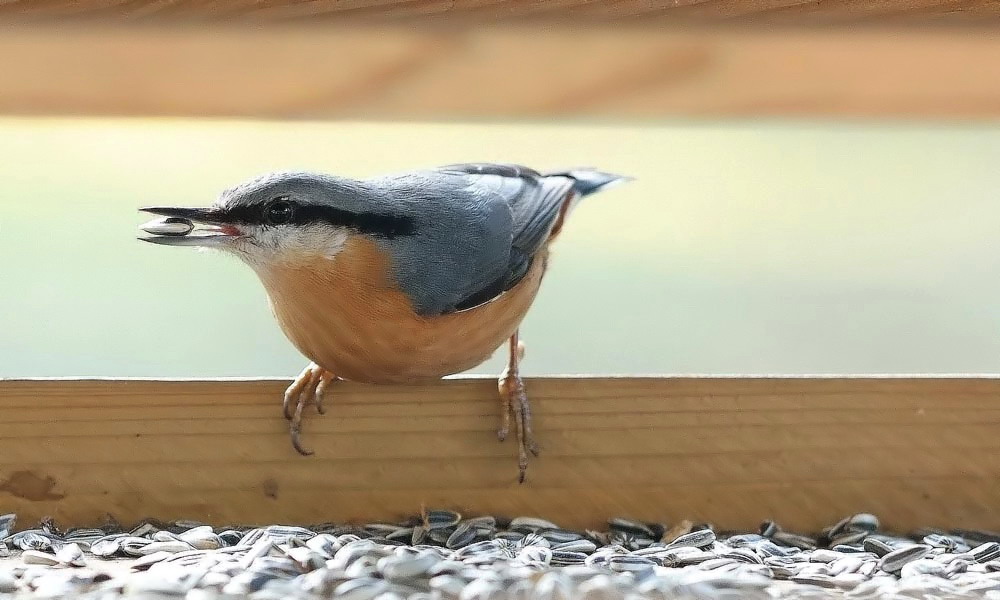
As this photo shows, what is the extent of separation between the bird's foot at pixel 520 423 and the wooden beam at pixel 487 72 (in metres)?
0.52

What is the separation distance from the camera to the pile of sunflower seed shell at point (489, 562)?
1.06 metres

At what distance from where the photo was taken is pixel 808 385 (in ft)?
4.57

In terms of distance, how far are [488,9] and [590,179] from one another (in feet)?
2.43

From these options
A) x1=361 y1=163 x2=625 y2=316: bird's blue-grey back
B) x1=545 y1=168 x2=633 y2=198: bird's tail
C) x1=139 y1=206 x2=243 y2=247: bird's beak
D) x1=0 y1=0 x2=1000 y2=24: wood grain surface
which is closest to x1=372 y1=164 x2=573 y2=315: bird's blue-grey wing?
x1=361 y1=163 x2=625 y2=316: bird's blue-grey back

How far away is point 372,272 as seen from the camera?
1.43 metres

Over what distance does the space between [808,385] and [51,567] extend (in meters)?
1.06

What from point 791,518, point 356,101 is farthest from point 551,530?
point 356,101

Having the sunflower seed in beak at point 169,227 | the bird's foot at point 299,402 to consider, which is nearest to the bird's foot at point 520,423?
the bird's foot at point 299,402

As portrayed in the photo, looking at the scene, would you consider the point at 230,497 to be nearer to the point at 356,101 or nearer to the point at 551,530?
the point at 551,530

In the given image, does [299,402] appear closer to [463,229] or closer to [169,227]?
[169,227]

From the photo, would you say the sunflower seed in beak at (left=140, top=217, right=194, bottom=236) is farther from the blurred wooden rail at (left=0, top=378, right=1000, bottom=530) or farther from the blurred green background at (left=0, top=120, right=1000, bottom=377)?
the blurred green background at (left=0, top=120, right=1000, bottom=377)

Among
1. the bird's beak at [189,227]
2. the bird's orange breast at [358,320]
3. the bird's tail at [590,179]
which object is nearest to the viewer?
the bird's beak at [189,227]

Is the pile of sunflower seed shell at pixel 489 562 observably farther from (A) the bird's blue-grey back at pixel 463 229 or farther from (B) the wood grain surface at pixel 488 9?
(B) the wood grain surface at pixel 488 9

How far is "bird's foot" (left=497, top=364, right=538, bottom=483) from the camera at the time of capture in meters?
1.33
